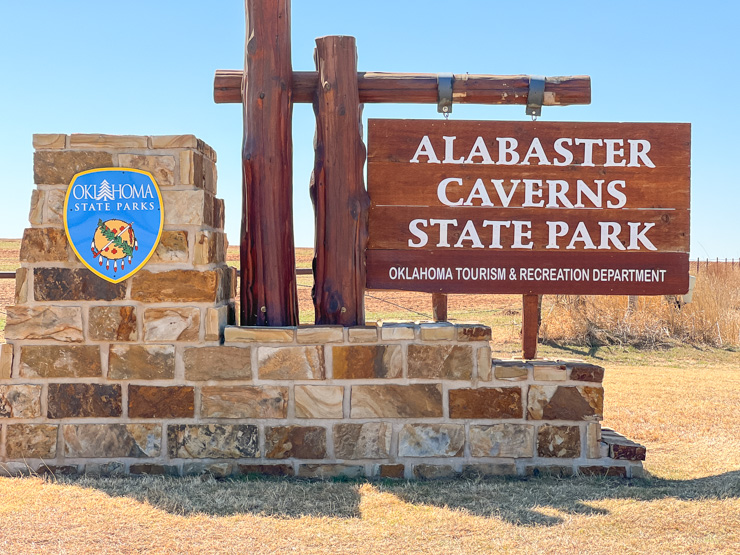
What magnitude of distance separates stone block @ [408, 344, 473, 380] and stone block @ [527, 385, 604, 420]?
50 centimetres

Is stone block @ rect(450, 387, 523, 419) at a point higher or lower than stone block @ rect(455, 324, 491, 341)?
A: lower

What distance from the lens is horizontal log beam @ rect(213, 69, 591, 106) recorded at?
16.9 ft

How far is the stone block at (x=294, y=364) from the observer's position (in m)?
4.81

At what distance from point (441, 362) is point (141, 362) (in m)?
2.05

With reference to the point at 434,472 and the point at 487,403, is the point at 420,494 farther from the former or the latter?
the point at 487,403

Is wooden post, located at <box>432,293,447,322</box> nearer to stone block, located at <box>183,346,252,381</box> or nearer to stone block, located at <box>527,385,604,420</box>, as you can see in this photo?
stone block, located at <box>527,385,604,420</box>

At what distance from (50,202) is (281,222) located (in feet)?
5.21

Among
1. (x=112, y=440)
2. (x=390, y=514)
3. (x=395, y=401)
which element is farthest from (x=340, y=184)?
(x=112, y=440)

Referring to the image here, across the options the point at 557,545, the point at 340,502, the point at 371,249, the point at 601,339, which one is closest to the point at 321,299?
the point at 371,249

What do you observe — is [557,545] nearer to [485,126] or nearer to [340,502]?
[340,502]

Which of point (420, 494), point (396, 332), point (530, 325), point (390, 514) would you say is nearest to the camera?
point (390, 514)

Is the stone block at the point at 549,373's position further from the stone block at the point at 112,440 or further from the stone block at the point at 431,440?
the stone block at the point at 112,440

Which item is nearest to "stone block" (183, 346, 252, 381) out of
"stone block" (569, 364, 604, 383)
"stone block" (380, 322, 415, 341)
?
"stone block" (380, 322, 415, 341)

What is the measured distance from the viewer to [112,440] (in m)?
4.88
